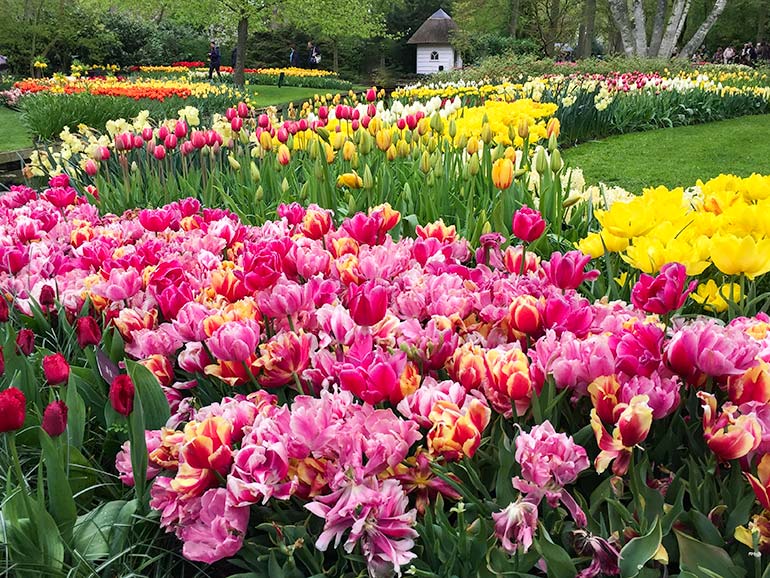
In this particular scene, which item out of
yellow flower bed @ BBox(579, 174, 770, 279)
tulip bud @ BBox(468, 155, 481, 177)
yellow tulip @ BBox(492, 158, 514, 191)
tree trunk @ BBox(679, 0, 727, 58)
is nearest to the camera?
yellow flower bed @ BBox(579, 174, 770, 279)

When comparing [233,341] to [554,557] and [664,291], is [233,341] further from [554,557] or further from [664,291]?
[664,291]

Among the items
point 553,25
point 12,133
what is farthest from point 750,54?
point 12,133

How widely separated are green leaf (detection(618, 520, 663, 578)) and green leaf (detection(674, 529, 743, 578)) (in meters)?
0.07

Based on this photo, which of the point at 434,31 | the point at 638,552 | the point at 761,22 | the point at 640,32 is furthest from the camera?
the point at 434,31

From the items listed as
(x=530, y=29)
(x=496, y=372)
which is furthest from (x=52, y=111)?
(x=530, y=29)

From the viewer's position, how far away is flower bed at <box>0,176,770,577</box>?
3.52ft

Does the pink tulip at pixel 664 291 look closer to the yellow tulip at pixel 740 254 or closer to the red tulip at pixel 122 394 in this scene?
the yellow tulip at pixel 740 254

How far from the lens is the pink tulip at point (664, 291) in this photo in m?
1.30

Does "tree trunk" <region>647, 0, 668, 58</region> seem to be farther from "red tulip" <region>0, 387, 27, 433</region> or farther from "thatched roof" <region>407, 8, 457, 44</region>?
"thatched roof" <region>407, 8, 457, 44</region>

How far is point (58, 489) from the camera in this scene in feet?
3.89

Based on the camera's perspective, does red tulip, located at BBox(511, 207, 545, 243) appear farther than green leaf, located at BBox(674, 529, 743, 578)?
Yes

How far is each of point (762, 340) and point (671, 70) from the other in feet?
63.4

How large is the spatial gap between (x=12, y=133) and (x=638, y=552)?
13499mm

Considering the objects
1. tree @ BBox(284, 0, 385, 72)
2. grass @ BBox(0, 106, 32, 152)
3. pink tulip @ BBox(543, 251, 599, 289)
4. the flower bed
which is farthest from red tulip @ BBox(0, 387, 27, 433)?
tree @ BBox(284, 0, 385, 72)
